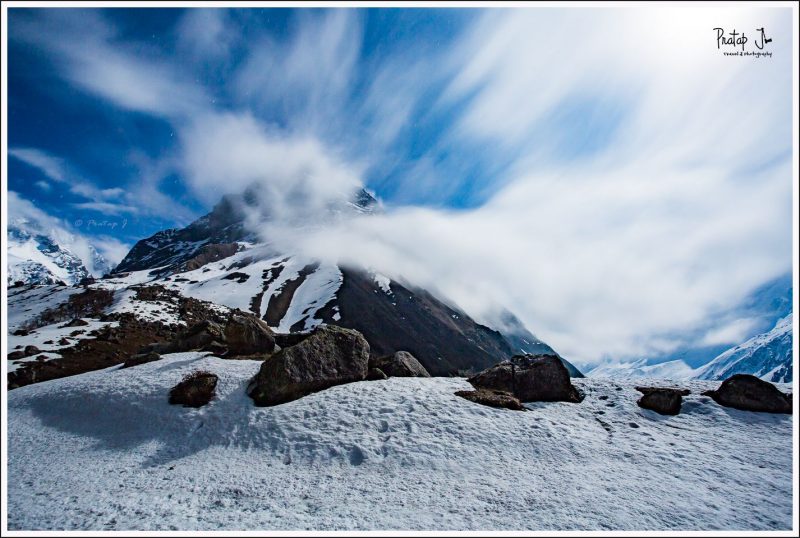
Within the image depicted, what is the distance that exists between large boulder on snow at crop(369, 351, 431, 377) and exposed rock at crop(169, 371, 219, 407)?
31.0ft

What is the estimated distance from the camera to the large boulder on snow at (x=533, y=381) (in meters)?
20.8

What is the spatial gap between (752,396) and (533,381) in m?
11.1

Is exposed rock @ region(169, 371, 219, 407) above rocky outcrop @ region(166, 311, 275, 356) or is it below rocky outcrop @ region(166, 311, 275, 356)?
below

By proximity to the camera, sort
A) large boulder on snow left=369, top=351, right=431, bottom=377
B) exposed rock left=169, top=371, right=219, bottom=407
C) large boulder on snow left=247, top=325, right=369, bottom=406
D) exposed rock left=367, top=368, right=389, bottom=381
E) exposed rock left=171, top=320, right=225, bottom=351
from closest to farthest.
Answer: exposed rock left=169, top=371, right=219, bottom=407 < large boulder on snow left=247, top=325, right=369, bottom=406 < exposed rock left=367, top=368, right=389, bottom=381 < large boulder on snow left=369, top=351, right=431, bottom=377 < exposed rock left=171, top=320, right=225, bottom=351

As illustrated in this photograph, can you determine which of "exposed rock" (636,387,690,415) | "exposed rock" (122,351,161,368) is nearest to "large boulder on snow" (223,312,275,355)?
"exposed rock" (122,351,161,368)

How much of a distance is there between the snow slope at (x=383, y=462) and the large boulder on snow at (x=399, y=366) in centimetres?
310

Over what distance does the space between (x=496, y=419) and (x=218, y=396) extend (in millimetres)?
14513

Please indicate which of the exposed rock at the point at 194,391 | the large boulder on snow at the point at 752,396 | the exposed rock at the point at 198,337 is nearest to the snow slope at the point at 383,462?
the exposed rock at the point at 194,391

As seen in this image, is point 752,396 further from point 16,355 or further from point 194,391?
point 16,355

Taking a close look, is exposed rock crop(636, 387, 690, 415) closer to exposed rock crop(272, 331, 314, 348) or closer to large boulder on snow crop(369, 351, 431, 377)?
large boulder on snow crop(369, 351, 431, 377)

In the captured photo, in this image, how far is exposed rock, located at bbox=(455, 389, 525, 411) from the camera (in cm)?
1859

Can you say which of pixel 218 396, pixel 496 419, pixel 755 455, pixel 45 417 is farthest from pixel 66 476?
pixel 755 455

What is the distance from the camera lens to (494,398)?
1903cm

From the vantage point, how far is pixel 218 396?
1883 cm
